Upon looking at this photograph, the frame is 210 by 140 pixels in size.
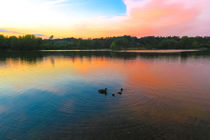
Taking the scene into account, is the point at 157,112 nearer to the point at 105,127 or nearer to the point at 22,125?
the point at 105,127

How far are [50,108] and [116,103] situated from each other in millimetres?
5070

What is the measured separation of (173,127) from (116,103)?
4.16m

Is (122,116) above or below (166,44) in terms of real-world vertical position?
below

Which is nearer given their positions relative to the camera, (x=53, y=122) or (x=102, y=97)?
(x=53, y=122)

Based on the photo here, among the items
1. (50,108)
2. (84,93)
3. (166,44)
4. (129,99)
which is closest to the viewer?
(50,108)

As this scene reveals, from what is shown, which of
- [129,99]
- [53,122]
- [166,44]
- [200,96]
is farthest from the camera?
[166,44]

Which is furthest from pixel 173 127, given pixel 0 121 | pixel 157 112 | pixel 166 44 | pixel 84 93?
pixel 166 44

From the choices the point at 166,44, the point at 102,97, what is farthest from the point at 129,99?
the point at 166,44

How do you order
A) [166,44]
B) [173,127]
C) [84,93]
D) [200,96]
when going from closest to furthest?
[173,127] < [200,96] < [84,93] < [166,44]

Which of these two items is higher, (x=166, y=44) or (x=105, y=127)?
(x=166, y=44)

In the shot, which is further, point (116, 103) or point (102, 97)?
point (102, 97)

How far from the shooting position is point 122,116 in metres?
8.12

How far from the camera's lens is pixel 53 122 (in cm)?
764

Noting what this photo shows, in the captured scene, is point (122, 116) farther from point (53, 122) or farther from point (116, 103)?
point (53, 122)
